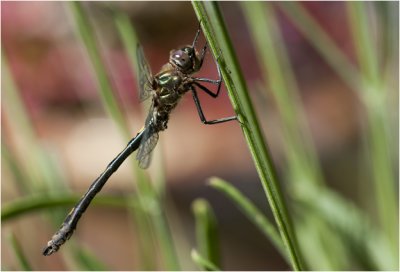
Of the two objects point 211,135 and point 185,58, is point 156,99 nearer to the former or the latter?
point 185,58

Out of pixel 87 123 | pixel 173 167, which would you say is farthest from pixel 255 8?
pixel 87 123

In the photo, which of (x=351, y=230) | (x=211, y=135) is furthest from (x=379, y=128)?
(x=211, y=135)

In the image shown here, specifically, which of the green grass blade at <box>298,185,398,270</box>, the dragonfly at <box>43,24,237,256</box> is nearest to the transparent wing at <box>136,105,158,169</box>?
the dragonfly at <box>43,24,237,256</box>

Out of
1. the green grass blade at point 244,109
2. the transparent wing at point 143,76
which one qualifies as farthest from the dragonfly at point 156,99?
the green grass blade at point 244,109

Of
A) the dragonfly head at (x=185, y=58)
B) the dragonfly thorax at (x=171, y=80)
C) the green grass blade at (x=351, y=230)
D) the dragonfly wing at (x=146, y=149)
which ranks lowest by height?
the green grass blade at (x=351, y=230)

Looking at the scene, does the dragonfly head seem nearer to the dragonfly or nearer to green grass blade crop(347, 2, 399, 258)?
the dragonfly

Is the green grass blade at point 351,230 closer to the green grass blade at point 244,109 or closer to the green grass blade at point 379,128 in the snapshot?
the green grass blade at point 379,128

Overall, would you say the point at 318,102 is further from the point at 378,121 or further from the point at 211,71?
the point at 378,121
